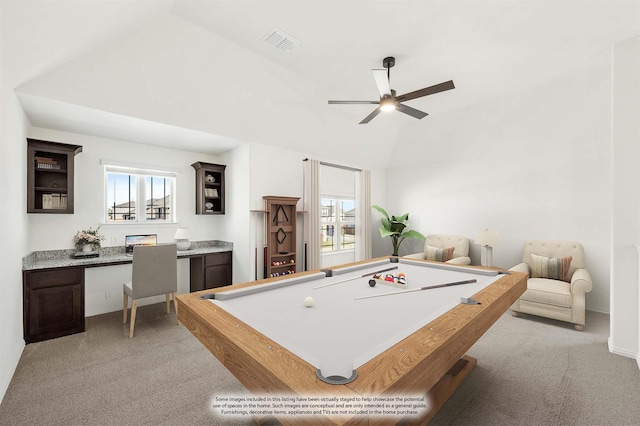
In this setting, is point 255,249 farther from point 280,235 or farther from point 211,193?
point 211,193

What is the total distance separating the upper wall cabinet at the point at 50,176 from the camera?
3168mm

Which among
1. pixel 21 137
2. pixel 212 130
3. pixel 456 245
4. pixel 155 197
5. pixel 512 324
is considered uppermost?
pixel 212 130

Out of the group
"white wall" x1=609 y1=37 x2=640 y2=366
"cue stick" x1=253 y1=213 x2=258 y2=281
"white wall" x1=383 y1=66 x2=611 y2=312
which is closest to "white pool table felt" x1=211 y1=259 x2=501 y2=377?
"white wall" x1=609 y1=37 x2=640 y2=366

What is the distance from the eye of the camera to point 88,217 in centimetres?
385

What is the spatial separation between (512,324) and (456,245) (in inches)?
71.3

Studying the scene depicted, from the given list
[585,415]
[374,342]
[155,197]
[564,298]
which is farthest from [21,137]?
[564,298]

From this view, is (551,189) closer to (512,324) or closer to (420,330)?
(512,324)

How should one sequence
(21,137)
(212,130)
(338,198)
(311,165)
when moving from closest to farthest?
(21,137)
(212,130)
(311,165)
(338,198)

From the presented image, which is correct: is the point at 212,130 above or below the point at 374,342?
above

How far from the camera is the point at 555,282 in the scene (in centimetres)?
366

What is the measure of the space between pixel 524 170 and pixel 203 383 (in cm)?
528

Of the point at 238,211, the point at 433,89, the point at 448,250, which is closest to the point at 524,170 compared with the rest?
the point at 448,250

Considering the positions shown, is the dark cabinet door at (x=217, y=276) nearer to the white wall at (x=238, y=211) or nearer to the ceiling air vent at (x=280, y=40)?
the white wall at (x=238, y=211)

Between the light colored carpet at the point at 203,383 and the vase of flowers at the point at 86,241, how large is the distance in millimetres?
1099
